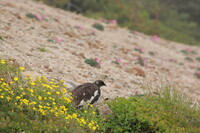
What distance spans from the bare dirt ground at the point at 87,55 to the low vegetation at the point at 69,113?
1.05m

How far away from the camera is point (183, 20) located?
36.9 m

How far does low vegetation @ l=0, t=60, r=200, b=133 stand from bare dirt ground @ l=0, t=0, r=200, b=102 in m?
1.05

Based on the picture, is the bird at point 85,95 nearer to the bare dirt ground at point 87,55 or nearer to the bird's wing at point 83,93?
the bird's wing at point 83,93

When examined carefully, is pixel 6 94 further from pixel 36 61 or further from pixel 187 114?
pixel 187 114

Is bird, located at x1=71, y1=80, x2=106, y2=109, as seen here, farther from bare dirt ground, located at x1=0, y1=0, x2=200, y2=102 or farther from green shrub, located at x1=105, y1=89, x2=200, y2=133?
bare dirt ground, located at x1=0, y1=0, x2=200, y2=102

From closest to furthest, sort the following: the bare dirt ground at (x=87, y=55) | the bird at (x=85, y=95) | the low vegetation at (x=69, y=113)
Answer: the low vegetation at (x=69, y=113), the bird at (x=85, y=95), the bare dirt ground at (x=87, y=55)

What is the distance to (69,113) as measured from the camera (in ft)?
21.5

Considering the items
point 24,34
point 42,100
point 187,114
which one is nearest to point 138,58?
point 24,34

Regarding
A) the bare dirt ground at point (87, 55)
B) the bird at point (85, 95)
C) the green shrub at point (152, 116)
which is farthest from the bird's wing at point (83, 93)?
the bare dirt ground at point (87, 55)

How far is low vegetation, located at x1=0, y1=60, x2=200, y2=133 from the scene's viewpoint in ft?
18.7

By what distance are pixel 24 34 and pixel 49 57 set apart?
2.26 metres

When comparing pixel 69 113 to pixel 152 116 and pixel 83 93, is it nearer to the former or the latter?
pixel 83 93

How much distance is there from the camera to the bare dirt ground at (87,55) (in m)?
9.32

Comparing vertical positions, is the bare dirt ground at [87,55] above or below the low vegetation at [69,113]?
below
